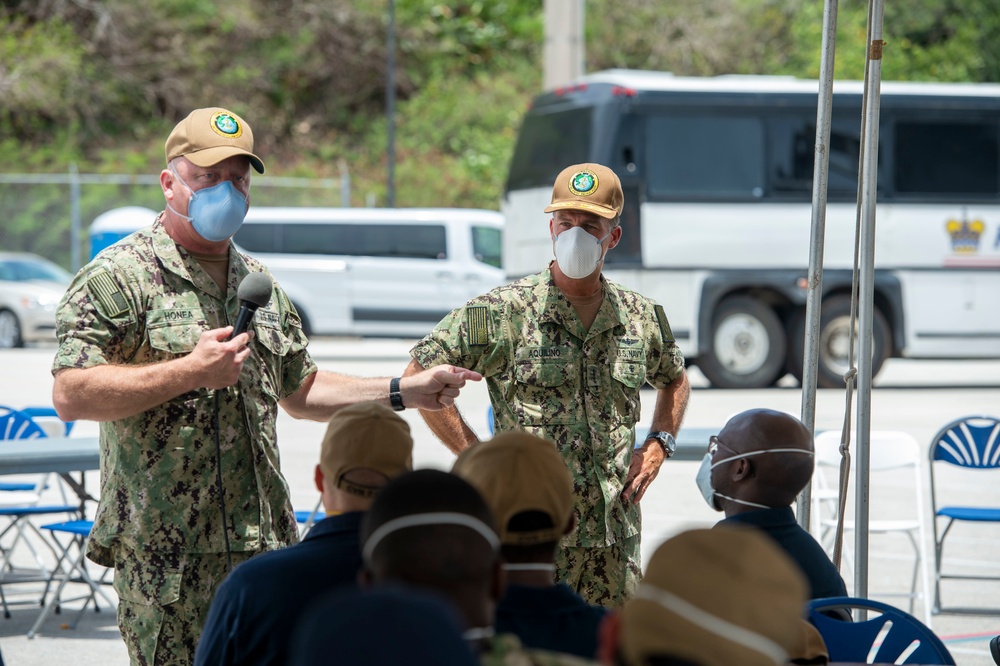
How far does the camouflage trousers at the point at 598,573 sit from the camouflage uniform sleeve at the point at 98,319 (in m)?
1.40

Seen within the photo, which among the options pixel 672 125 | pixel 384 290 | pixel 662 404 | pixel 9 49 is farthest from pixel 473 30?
pixel 662 404

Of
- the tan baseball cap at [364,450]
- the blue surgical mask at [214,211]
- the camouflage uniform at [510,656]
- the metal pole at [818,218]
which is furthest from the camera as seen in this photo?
the metal pole at [818,218]

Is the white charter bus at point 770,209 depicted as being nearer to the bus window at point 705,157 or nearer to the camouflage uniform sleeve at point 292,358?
the bus window at point 705,157

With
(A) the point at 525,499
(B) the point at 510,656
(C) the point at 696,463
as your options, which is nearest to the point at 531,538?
(A) the point at 525,499

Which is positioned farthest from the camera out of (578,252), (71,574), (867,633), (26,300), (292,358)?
(26,300)

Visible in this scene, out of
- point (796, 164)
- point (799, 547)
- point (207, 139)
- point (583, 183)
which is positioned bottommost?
point (799, 547)

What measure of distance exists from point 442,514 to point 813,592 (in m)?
1.58

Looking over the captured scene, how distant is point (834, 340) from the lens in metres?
16.2

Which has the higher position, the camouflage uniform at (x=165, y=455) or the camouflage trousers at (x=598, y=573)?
the camouflage uniform at (x=165, y=455)

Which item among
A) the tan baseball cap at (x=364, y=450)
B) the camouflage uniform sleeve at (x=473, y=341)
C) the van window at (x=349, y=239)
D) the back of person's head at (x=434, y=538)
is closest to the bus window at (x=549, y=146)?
the van window at (x=349, y=239)

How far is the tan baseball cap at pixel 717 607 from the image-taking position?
151 centimetres

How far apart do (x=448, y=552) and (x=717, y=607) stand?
19.2 inches

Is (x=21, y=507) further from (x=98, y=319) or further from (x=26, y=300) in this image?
(x=26, y=300)

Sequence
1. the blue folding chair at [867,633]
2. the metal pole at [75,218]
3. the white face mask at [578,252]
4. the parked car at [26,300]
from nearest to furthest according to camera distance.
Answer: the blue folding chair at [867,633], the white face mask at [578,252], the parked car at [26,300], the metal pole at [75,218]
